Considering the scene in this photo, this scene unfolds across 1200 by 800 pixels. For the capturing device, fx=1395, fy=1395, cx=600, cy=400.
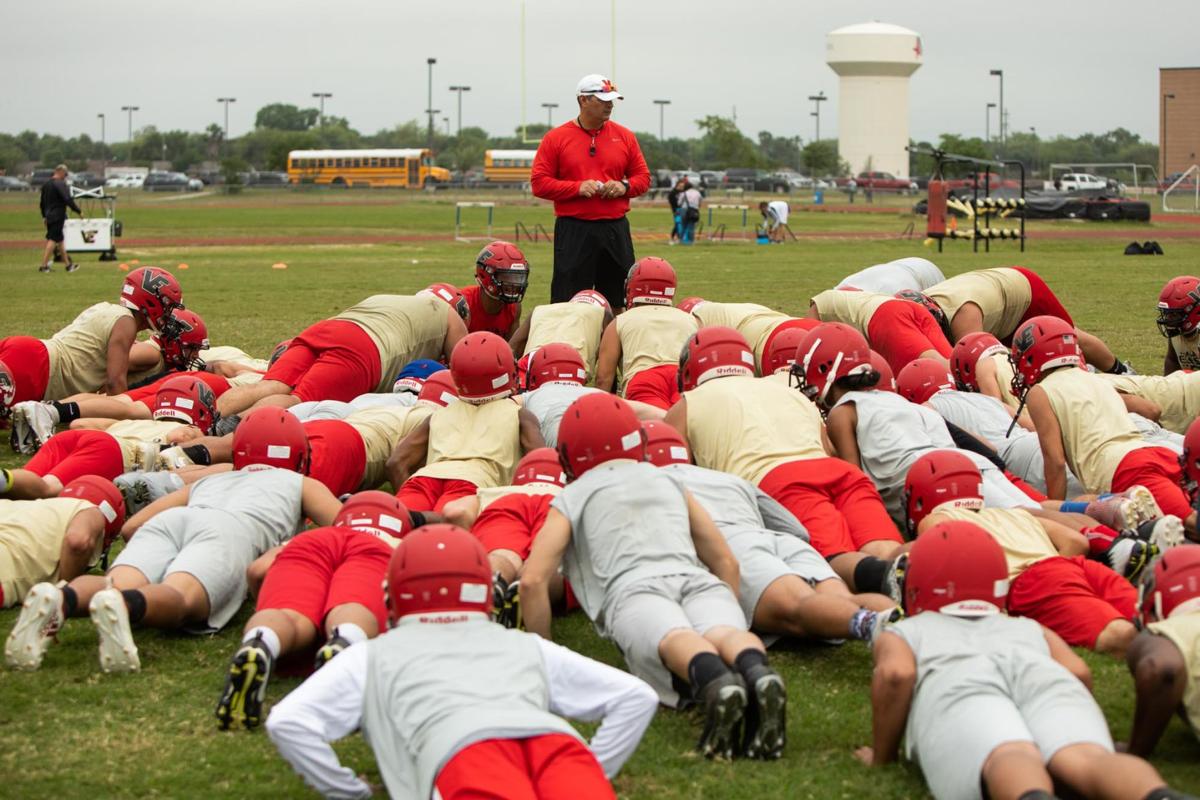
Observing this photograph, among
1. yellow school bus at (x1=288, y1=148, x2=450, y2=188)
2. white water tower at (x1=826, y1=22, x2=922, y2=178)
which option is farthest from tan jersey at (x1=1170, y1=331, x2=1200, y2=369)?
white water tower at (x1=826, y1=22, x2=922, y2=178)

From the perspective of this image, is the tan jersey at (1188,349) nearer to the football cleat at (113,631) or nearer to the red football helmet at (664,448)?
the red football helmet at (664,448)

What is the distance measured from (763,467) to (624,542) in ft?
5.58

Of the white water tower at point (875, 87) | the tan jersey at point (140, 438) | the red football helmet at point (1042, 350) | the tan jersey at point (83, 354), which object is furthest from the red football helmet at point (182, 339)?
the white water tower at point (875, 87)

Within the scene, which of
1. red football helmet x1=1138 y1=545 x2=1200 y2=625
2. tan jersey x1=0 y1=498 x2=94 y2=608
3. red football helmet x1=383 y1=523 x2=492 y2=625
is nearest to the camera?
red football helmet x1=383 y1=523 x2=492 y2=625

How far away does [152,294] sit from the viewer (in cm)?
1071

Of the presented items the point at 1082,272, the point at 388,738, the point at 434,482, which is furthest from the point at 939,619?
the point at 1082,272

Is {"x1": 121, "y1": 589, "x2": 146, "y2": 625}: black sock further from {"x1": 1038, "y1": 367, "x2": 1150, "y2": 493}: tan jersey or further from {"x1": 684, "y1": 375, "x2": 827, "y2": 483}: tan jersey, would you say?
{"x1": 1038, "y1": 367, "x2": 1150, "y2": 493}: tan jersey

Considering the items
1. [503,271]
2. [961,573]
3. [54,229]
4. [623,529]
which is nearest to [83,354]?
[503,271]

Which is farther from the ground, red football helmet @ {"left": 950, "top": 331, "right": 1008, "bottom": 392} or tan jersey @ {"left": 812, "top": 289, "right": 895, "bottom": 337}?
tan jersey @ {"left": 812, "top": 289, "right": 895, "bottom": 337}

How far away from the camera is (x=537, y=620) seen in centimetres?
551

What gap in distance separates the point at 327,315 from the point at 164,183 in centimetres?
7880

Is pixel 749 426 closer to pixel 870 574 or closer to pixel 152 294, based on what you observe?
pixel 870 574

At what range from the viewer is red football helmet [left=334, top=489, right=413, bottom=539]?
6145mm

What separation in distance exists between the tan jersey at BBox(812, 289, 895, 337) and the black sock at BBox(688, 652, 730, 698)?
589cm
